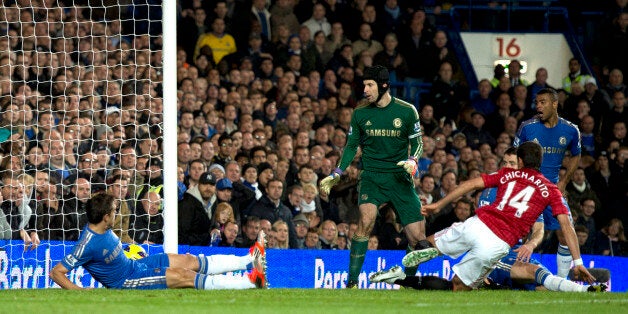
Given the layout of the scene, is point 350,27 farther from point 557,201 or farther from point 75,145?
point 557,201

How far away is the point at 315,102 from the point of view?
17.7 meters

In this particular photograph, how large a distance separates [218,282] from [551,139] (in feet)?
12.6

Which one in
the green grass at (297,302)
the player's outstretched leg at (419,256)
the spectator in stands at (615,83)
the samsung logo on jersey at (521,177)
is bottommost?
the green grass at (297,302)

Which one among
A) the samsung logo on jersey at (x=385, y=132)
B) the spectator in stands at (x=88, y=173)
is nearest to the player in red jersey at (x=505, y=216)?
the samsung logo on jersey at (x=385, y=132)

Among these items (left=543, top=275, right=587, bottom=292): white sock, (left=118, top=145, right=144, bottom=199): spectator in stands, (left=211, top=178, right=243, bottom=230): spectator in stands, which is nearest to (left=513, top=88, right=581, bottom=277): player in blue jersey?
(left=543, top=275, right=587, bottom=292): white sock

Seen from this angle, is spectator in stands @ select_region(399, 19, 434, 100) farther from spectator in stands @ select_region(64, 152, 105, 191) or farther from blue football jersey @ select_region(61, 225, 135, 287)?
blue football jersey @ select_region(61, 225, 135, 287)

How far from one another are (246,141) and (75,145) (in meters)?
2.52

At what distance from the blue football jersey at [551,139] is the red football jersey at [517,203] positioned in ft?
6.28

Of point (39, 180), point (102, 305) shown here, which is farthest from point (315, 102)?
point (102, 305)

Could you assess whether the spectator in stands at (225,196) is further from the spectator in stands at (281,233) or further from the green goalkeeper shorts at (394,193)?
the green goalkeeper shorts at (394,193)

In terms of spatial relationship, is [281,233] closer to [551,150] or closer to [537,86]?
[551,150]

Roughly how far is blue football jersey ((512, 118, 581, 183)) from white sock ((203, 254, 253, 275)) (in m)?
3.15

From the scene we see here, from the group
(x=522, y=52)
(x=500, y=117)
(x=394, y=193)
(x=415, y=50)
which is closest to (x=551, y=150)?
(x=394, y=193)

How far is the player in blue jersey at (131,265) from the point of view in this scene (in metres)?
10.5
